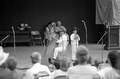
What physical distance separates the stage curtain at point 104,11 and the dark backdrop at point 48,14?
6.91ft

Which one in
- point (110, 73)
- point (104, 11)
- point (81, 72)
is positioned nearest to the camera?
point (110, 73)

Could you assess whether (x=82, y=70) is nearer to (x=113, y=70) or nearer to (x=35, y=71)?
(x=113, y=70)

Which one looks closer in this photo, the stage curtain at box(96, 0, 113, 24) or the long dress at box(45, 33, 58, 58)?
the long dress at box(45, 33, 58, 58)

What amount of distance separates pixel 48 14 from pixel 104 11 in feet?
14.4

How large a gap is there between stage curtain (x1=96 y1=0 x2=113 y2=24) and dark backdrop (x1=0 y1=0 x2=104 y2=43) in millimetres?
2107

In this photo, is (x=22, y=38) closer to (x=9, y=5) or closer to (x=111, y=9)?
(x=9, y=5)

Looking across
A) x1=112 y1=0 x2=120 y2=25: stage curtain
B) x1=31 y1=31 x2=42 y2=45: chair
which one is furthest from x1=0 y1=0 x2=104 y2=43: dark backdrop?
x1=112 y1=0 x2=120 y2=25: stage curtain

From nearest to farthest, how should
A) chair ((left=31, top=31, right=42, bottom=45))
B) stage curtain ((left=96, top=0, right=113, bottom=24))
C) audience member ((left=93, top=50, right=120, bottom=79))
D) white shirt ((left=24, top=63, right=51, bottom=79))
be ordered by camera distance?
audience member ((left=93, top=50, right=120, bottom=79)), white shirt ((left=24, top=63, right=51, bottom=79)), stage curtain ((left=96, top=0, right=113, bottom=24)), chair ((left=31, top=31, right=42, bottom=45))

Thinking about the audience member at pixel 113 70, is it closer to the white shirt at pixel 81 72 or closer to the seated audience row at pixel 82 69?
the seated audience row at pixel 82 69

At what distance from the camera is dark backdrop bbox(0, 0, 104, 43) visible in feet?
56.2

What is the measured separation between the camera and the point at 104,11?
598 inches

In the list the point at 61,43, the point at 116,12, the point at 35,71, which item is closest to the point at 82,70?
the point at 35,71

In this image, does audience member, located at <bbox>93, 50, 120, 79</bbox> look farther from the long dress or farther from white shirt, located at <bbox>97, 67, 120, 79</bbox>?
the long dress

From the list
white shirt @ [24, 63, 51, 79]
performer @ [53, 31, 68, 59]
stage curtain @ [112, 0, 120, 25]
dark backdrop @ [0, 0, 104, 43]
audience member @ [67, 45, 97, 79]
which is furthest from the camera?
dark backdrop @ [0, 0, 104, 43]
